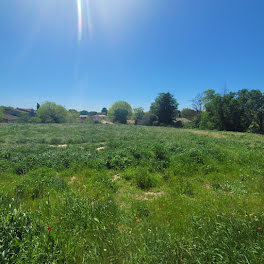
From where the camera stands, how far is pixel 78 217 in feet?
8.67

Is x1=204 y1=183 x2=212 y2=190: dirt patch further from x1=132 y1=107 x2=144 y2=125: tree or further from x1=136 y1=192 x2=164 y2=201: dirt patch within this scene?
x1=132 y1=107 x2=144 y2=125: tree

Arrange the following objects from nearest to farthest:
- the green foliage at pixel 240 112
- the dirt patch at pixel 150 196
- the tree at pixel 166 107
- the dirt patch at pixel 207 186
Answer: the dirt patch at pixel 150 196
the dirt patch at pixel 207 186
the green foliage at pixel 240 112
the tree at pixel 166 107

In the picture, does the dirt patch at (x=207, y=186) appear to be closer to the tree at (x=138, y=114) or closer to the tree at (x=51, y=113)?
the tree at (x=138, y=114)

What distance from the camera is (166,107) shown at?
46.4 metres

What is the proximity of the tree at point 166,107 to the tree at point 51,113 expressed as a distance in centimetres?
3914

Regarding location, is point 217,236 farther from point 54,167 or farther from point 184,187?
point 54,167

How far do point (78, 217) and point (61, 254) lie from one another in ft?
2.57

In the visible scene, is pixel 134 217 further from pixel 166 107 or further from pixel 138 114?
pixel 138 114

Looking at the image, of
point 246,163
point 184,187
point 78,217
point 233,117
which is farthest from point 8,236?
point 233,117

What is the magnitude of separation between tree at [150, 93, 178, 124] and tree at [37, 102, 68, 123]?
39.1 m

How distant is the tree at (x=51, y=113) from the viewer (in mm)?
49438

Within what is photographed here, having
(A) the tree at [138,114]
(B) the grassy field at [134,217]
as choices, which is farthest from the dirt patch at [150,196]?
(A) the tree at [138,114]

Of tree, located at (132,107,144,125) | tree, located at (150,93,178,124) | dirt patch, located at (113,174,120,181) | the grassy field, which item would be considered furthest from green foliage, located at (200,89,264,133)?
dirt patch, located at (113,174,120,181)

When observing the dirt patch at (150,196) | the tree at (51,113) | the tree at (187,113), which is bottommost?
the dirt patch at (150,196)
